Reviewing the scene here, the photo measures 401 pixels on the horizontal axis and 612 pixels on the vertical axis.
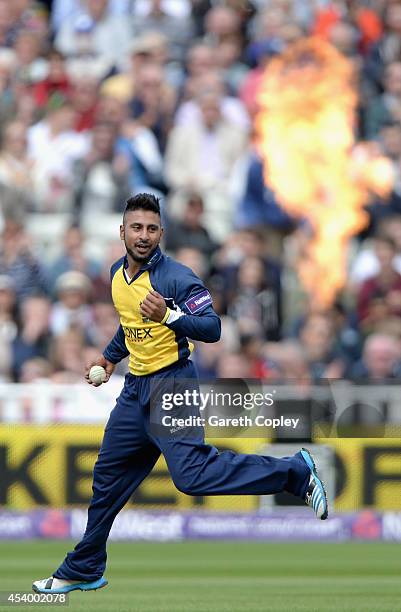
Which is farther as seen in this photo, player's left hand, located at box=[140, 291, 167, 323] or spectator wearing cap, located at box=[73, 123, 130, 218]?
spectator wearing cap, located at box=[73, 123, 130, 218]

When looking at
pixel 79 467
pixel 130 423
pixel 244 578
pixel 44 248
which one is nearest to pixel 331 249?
pixel 44 248

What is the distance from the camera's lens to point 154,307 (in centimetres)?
711

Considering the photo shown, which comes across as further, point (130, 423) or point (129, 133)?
point (129, 133)

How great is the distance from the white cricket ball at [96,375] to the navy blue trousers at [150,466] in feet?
0.55

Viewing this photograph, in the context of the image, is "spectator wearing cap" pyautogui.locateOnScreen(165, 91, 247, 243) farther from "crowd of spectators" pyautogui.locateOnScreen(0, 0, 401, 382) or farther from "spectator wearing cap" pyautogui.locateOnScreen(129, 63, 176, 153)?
"spectator wearing cap" pyautogui.locateOnScreen(129, 63, 176, 153)

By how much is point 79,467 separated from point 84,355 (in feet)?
4.02

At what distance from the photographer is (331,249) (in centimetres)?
1422

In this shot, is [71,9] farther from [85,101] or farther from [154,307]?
[154,307]

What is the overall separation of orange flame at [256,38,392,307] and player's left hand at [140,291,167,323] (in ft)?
23.3

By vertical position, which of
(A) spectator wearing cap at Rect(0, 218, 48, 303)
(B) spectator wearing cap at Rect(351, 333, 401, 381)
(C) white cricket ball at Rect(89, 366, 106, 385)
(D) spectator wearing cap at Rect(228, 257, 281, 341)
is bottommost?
(C) white cricket ball at Rect(89, 366, 106, 385)

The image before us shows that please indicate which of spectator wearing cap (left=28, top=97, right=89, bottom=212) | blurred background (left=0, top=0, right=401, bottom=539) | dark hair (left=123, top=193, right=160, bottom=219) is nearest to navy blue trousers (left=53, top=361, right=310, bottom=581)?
dark hair (left=123, top=193, right=160, bottom=219)

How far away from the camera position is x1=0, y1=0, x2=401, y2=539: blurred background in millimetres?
11812

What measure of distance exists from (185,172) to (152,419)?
7.35 meters

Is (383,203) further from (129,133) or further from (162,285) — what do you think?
(162,285)
